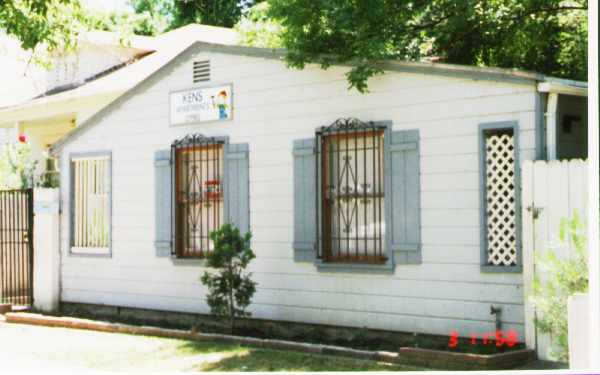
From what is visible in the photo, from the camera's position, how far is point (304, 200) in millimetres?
12195

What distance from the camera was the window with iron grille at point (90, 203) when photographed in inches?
598

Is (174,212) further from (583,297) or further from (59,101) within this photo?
(583,297)

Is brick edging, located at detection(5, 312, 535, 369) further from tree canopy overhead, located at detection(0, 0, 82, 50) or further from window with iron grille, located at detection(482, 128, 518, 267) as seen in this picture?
tree canopy overhead, located at detection(0, 0, 82, 50)

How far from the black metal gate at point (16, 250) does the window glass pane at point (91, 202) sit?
89 centimetres

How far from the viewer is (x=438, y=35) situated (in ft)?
45.7

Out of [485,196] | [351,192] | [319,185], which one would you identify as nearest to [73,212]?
[319,185]

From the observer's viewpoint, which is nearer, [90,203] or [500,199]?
[500,199]

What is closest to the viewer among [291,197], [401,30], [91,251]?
[291,197]

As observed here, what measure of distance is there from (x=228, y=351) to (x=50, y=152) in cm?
644

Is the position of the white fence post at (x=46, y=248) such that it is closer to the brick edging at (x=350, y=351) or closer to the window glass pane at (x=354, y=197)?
the brick edging at (x=350, y=351)

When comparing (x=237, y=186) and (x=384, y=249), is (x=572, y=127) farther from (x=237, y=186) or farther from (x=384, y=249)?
(x=237, y=186)
